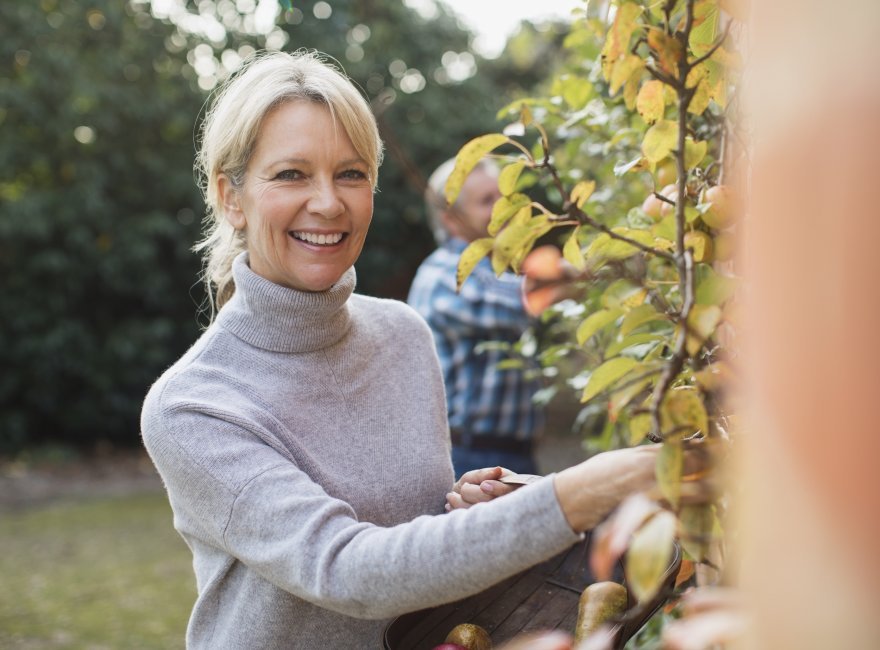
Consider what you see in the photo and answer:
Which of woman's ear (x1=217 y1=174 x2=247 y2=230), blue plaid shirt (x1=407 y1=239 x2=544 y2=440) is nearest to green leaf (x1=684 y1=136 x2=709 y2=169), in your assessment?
woman's ear (x1=217 y1=174 x2=247 y2=230)

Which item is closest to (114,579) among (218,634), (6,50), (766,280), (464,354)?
(464,354)

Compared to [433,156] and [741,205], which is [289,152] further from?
[433,156]

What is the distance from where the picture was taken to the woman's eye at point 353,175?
1595 millimetres

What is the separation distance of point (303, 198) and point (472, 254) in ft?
1.39

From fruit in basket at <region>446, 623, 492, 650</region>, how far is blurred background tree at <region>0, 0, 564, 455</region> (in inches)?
262

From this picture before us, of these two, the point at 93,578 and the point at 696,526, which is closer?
the point at 696,526

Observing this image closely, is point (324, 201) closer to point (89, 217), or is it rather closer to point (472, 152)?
point (472, 152)

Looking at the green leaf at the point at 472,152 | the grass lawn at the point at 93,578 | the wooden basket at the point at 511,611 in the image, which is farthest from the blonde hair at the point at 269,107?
the grass lawn at the point at 93,578

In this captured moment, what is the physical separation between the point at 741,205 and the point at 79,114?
7.94 metres

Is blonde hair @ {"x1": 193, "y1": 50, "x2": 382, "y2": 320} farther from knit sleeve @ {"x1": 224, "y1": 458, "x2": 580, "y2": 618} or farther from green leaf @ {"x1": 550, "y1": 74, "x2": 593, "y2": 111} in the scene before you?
knit sleeve @ {"x1": 224, "y1": 458, "x2": 580, "y2": 618}

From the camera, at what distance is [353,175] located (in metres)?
1.61

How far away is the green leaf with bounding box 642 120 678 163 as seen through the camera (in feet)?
3.91

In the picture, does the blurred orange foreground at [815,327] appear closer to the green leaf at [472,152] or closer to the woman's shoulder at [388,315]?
the green leaf at [472,152]

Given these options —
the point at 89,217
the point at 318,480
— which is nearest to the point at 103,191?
the point at 89,217
